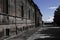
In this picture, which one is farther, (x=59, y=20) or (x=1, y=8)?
(x=59, y=20)

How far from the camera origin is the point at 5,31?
13.7 meters

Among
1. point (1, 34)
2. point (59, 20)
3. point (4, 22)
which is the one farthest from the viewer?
point (59, 20)

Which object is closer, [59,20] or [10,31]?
[10,31]

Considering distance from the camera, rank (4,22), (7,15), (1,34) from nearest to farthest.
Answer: (1,34) < (4,22) < (7,15)

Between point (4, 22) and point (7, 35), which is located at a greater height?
point (4, 22)

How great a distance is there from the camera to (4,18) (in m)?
13.5

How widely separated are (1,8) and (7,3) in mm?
1321

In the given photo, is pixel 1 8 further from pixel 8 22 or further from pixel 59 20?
pixel 59 20

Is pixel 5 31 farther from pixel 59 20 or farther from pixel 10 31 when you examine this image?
pixel 59 20

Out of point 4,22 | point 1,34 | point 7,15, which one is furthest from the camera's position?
point 7,15

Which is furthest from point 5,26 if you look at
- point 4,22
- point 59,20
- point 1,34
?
point 59,20

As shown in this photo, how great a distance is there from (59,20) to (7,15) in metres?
58.6

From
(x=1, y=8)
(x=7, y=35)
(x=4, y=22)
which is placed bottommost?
(x=7, y=35)

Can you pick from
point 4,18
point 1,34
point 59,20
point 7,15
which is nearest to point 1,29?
point 1,34
